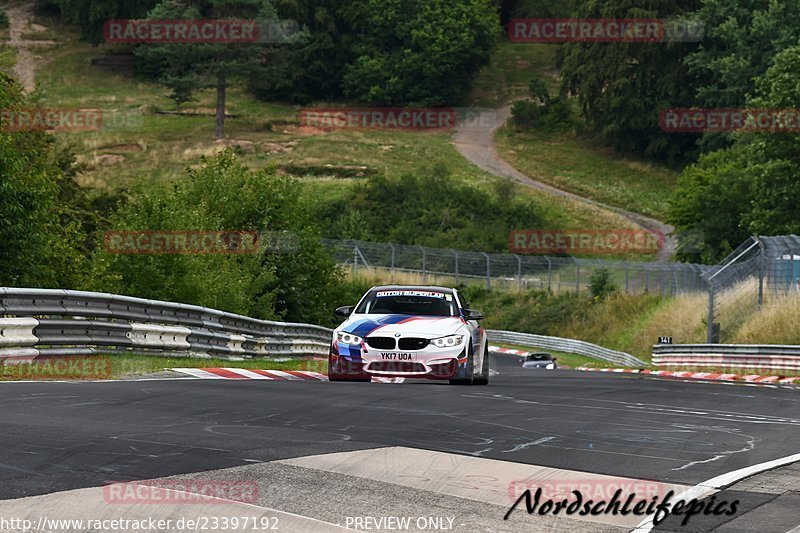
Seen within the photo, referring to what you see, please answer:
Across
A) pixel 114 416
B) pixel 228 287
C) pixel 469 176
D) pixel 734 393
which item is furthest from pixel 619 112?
pixel 114 416

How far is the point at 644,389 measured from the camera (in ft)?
63.9

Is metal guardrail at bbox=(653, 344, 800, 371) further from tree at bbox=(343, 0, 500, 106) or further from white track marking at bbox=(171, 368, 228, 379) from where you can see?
tree at bbox=(343, 0, 500, 106)

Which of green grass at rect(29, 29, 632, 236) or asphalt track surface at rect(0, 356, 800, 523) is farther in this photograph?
green grass at rect(29, 29, 632, 236)

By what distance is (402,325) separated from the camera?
1733cm

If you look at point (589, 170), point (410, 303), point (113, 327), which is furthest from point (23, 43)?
point (410, 303)

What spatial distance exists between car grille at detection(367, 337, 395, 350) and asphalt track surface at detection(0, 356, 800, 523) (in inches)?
26.9

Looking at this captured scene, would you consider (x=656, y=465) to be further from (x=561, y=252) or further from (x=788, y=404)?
(x=561, y=252)

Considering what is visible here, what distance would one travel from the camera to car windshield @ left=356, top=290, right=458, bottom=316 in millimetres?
18250

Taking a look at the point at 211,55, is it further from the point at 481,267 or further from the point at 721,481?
the point at 721,481

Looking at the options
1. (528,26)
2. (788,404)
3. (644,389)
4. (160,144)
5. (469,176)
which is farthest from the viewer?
(528,26)

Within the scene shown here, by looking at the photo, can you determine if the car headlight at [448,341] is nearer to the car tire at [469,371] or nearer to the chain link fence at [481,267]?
the car tire at [469,371]

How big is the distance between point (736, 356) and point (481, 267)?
32.5 metres

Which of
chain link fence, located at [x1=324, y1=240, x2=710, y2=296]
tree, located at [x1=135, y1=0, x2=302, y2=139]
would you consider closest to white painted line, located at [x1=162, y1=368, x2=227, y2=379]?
chain link fence, located at [x1=324, y1=240, x2=710, y2=296]

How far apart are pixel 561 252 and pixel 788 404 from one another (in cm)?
5957
